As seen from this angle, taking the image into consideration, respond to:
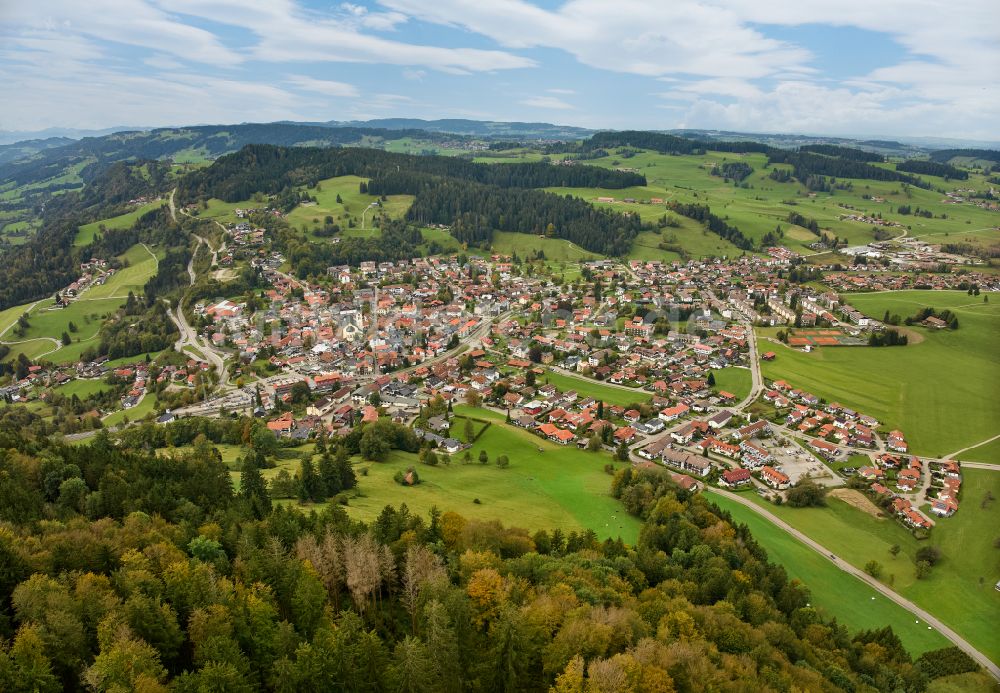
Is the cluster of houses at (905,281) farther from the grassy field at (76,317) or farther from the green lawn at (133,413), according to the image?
the grassy field at (76,317)

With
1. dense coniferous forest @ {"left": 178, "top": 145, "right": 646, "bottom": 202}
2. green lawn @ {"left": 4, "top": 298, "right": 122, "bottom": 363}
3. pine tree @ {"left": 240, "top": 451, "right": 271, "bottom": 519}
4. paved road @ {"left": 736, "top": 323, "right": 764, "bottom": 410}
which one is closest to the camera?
pine tree @ {"left": 240, "top": 451, "right": 271, "bottom": 519}

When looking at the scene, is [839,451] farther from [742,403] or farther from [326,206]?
[326,206]

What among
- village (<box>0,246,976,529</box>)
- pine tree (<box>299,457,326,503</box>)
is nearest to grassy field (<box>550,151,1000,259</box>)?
village (<box>0,246,976,529</box>)

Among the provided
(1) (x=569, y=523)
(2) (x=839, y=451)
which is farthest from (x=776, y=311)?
(1) (x=569, y=523)

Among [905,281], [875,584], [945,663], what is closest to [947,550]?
[875,584]

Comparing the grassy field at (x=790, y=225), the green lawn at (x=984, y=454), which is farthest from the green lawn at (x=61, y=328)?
the green lawn at (x=984, y=454)

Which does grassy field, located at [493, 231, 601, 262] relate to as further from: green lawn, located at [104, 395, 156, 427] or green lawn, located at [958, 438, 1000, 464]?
green lawn, located at [104, 395, 156, 427]
